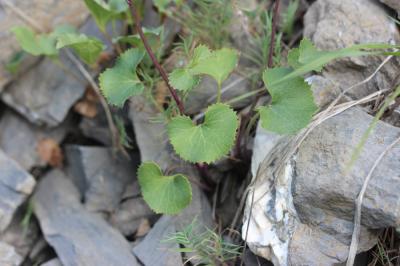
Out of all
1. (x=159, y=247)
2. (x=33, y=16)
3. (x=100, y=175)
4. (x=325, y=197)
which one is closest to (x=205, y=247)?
(x=159, y=247)

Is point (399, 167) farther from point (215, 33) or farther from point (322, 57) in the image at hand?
point (215, 33)

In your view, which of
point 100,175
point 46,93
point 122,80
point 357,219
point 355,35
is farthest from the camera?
point 46,93

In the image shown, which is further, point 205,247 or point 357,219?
point 205,247

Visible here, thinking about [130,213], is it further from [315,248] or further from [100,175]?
[315,248]

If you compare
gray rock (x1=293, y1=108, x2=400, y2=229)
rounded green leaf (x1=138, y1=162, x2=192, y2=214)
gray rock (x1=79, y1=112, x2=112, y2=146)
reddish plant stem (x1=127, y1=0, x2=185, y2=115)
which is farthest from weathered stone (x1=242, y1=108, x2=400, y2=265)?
gray rock (x1=79, y1=112, x2=112, y2=146)

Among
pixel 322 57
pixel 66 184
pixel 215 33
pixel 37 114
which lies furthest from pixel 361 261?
pixel 37 114

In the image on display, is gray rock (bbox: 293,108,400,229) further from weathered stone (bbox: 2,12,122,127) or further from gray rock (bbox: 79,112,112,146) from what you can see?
weathered stone (bbox: 2,12,122,127)
